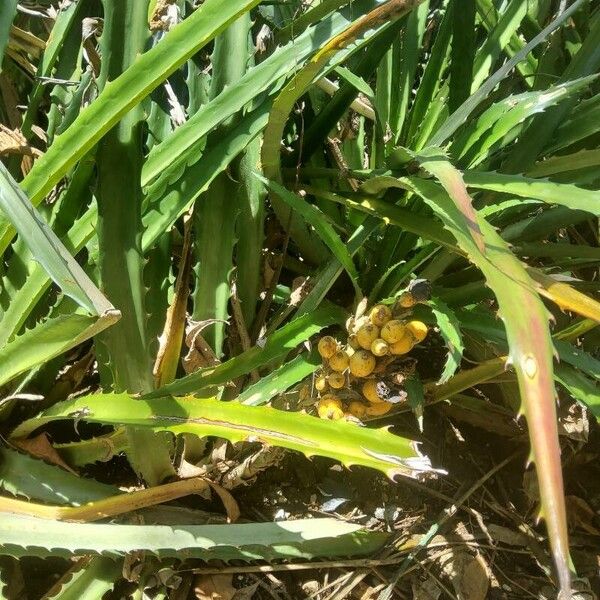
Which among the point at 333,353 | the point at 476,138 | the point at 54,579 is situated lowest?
the point at 54,579

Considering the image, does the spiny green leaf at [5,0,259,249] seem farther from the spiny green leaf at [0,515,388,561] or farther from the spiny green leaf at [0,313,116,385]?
the spiny green leaf at [0,515,388,561]

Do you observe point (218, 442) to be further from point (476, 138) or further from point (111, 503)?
point (476, 138)

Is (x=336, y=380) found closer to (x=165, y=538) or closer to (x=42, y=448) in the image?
(x=165, y=538)

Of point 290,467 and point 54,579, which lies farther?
point 290,467

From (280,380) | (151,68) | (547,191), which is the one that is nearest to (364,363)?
(280,380)

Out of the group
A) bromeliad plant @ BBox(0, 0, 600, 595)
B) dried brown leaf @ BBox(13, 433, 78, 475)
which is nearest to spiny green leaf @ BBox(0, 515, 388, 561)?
bromeliad plant @ BBox(0, 0, 600, 595)

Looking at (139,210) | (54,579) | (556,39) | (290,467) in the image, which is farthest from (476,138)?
(54,579)

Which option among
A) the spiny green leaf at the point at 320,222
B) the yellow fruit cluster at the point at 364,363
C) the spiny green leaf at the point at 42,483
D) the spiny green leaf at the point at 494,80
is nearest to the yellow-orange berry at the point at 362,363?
the yellow fruit cluster at the point at 364,363
